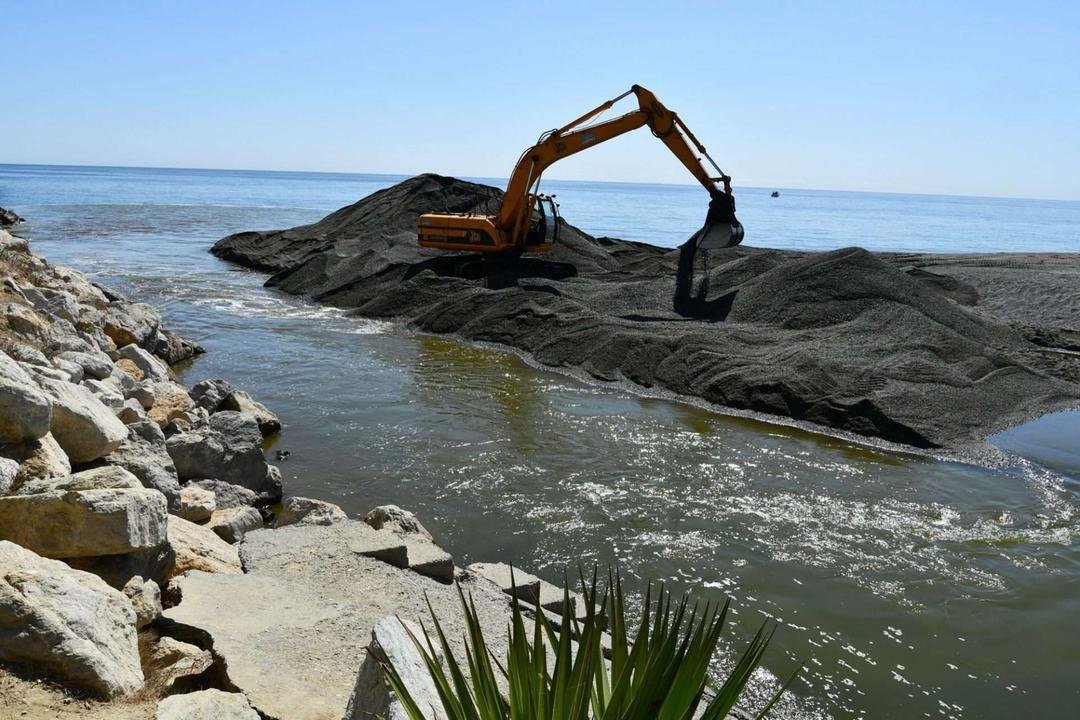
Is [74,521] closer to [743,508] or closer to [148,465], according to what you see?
[148,465]

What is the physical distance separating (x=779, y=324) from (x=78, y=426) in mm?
11462

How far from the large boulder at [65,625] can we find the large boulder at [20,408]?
45.2 inches

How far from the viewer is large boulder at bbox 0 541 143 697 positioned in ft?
11.4

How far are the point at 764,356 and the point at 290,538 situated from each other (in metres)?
8.54

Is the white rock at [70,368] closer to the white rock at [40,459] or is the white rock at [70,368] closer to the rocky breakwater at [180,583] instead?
the rocky breakwater at [180,583]

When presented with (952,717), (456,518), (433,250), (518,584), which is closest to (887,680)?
(952,717)

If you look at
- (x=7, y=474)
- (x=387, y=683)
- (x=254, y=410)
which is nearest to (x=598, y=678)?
(x=387, y=683)

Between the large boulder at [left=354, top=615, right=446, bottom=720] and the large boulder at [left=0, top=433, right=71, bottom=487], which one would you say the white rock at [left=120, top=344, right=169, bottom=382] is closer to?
the large boulder at [left=0, top=433, right=71, bottom=487]

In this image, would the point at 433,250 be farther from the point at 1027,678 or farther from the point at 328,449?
the point at 1027,678

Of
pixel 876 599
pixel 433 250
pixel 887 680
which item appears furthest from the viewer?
pixel 433 250

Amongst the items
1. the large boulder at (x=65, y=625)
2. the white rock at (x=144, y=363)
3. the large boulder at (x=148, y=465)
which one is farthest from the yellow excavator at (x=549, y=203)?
the large boulder at (x=65, y=625)

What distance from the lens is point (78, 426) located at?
552 cm

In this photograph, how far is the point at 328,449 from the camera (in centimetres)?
957

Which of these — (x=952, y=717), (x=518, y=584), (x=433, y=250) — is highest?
(x=433, y=250)
